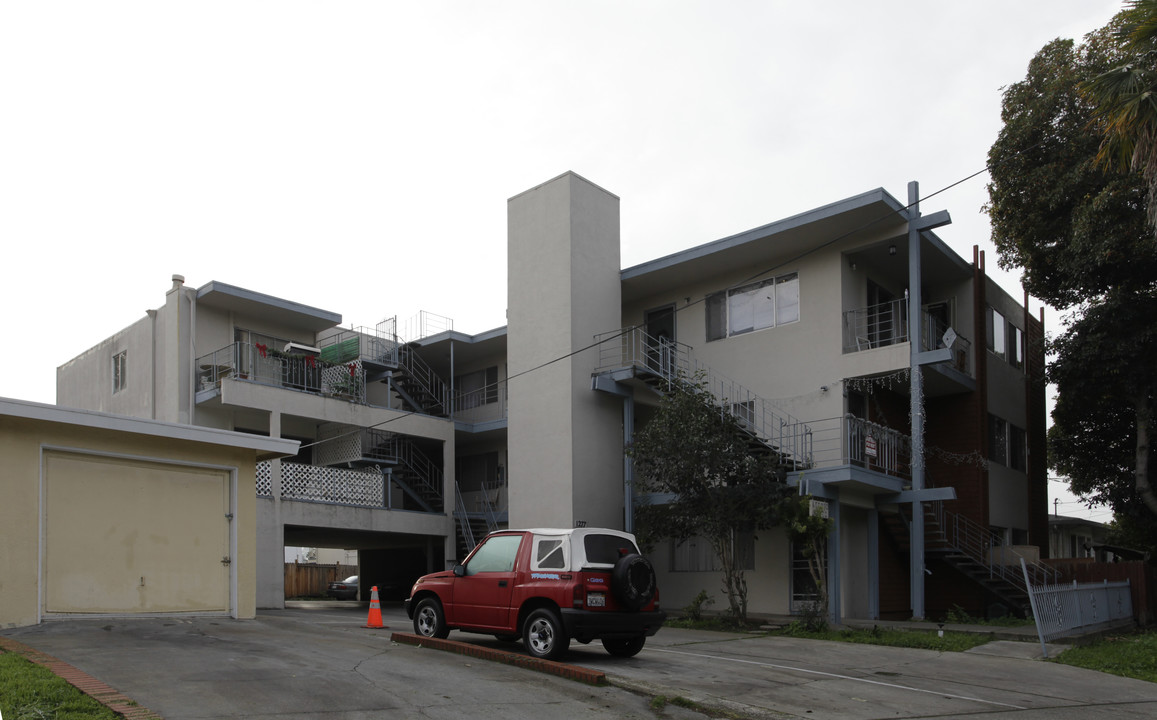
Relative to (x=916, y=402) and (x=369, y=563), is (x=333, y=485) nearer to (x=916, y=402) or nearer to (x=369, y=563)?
(x=369, y=563)

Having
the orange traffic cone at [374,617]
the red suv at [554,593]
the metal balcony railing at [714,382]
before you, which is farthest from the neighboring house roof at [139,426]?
the metal balcony railing at [714,382]

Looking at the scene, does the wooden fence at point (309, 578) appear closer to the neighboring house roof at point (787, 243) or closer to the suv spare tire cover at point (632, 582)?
the neighboring house roof at point (787, 243)

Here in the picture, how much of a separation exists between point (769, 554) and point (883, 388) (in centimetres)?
486

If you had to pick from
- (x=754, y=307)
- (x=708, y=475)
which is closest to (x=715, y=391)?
(x=754, y=307)

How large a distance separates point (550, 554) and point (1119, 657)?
9.06 metres

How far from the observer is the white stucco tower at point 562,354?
74.1ft

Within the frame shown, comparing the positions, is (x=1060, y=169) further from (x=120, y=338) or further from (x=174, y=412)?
(x=120, y=338)

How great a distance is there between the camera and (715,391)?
23.7m

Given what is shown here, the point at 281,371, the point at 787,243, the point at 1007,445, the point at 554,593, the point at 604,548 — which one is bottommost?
the point at 554,593

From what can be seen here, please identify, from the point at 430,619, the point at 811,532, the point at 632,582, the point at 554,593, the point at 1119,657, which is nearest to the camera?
the point at 554,593

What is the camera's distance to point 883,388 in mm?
22984

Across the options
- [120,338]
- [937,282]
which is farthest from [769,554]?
[120,338]

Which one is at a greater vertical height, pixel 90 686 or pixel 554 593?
pixel 554 593

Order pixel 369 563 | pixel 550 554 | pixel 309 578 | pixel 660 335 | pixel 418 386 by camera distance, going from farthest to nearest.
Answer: pixel 309 578
pixel 369 563
pixel 418 386
pixel 660 335
pixel 550 554
